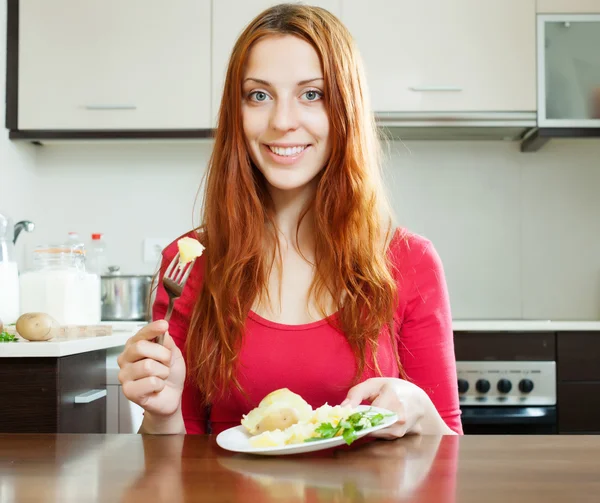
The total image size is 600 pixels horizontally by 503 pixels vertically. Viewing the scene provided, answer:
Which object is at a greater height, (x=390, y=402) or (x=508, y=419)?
(x=390, y=402)

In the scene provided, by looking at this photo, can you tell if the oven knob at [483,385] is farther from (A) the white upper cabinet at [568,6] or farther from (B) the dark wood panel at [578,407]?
(A) the white upper cabinet at [568,6]

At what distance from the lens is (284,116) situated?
1160mm

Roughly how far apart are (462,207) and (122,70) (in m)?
1.43

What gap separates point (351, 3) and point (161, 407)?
199cm

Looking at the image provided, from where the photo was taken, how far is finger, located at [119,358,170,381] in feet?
A: 2.93

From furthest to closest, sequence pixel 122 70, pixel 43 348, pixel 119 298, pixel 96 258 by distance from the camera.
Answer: pixel 96 258
pixel 122 70
pixel 119 298
pixel 43 348

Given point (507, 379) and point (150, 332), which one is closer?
point (150, 332)

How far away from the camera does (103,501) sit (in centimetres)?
55

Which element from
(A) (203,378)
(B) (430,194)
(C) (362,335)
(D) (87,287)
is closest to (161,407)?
(A) (203,378)

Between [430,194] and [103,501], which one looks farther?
[430,194]

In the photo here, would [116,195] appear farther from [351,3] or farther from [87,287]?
[351,3]

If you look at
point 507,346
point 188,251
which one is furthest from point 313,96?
point 507,346

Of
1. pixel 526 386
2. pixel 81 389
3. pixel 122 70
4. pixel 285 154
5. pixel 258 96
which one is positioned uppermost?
pixel 122 70

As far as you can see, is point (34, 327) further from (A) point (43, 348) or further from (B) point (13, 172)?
(B) point (13, 172)
